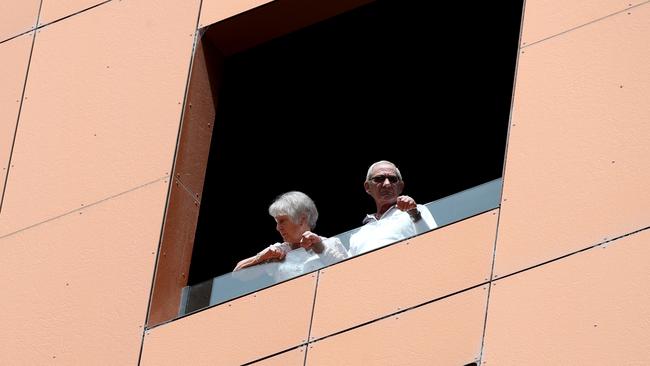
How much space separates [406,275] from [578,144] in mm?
1332

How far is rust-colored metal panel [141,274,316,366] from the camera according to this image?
11578mm

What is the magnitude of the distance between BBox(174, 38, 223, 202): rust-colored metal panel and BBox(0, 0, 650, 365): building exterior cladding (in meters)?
0.09

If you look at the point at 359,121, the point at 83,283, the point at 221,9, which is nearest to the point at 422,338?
the point at 83,283

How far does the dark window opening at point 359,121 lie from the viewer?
52.1ft

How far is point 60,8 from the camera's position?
14.0 metres

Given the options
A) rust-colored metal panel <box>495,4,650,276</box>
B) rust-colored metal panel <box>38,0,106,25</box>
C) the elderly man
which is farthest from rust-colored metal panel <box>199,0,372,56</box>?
rust-colored metal panel <box>495,4,650,276</box>

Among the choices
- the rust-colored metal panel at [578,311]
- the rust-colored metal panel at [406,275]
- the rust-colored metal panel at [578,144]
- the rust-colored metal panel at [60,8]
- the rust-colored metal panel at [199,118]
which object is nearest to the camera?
the rust-colored metal panel at [578,311]

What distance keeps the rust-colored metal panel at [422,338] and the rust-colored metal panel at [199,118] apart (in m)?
2.17

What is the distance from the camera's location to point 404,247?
37.5 feet

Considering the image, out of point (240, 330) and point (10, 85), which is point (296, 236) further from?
point (10, 85)

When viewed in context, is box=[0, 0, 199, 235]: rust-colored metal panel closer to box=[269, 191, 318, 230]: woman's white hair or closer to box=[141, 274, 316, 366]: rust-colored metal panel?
box=[269, 191, 318, 230]: woman's white hair

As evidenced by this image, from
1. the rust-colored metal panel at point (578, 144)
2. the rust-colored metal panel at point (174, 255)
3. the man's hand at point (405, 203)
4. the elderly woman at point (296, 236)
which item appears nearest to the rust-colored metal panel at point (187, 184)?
the rust-colored metal panel at point (174, 255)

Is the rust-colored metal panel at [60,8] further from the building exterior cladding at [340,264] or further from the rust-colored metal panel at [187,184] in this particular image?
the rust-colored metal panel at [187,184]

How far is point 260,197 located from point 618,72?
599cm
